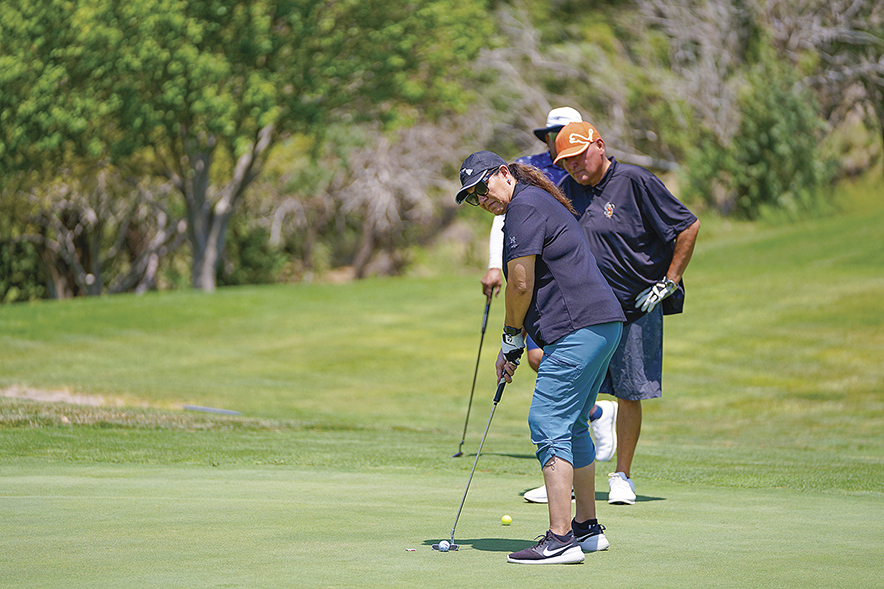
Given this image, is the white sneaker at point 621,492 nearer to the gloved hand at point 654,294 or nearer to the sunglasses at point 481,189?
the gloved hand at point 654,294

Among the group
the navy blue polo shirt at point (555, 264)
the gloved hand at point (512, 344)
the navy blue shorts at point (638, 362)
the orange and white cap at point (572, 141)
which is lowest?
the navy blue shorts at point (638, 362)

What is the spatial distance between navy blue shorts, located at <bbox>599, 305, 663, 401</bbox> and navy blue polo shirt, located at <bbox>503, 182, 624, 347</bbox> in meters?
1.89

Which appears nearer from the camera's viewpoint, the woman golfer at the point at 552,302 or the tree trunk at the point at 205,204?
the woman golfer at the point at 552,302

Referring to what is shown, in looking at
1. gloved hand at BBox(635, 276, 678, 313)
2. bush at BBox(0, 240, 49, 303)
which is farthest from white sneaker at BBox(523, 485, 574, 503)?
bush at BBox(0, 240, 49, 303)

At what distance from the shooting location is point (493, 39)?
31.6m

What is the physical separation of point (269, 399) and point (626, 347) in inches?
305

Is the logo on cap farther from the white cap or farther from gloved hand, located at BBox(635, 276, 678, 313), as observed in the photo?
gloved hand, located at BBox(635, 276, 678, 313)

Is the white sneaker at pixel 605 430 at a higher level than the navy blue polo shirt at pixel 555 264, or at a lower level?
lower

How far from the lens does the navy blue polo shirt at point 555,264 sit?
4.73 m

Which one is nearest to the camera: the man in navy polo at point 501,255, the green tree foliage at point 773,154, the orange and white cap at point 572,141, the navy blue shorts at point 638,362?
the orange and white cap at point 572,141

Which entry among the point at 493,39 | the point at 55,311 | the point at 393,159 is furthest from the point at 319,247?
the point at 55,311

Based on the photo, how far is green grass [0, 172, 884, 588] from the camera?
14.8ft

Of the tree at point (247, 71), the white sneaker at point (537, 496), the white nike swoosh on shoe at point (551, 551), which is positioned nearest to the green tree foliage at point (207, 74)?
the tree at point (247, 71)

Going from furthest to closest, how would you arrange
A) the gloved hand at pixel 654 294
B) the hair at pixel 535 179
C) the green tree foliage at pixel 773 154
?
the green tree foliage at pixel 773 154 → the gloved hand at pixel 654 294 → the hair at pixel 535 179
